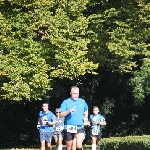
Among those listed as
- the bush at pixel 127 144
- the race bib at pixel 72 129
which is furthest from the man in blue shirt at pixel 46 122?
the race bib at pixel 72 129

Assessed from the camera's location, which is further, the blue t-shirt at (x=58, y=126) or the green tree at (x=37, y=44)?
the green tree at (x=37, y=44)

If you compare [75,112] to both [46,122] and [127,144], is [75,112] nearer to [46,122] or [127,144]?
[46,122]

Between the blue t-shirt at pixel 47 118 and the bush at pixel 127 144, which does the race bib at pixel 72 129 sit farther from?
the blue t-shirt at pixel 47 118

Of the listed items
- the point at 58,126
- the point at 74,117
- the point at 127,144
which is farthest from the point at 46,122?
the point at 74,117

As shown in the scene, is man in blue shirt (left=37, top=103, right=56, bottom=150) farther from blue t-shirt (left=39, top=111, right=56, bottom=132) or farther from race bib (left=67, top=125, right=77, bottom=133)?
race bib (left=67, top=125, right=77, bottom=133)

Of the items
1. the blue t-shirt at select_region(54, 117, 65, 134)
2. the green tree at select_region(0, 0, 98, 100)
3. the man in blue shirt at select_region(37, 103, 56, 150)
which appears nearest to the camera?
the man in blue shirt at select_region(37, 103, 56, 150)

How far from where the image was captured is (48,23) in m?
25.2

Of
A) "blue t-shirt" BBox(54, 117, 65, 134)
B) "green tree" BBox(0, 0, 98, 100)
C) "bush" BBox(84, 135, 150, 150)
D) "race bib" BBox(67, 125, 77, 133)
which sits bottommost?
"bush" BBox(84, 135, 150, 150)

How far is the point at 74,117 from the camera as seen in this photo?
14.7m

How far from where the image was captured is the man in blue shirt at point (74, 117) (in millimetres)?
14562

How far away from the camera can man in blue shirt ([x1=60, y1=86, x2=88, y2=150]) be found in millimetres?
14562

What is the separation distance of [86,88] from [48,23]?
34.2 ft

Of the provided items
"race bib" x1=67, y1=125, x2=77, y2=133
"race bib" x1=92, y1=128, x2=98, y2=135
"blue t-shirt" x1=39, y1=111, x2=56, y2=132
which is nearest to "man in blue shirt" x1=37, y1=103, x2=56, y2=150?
"blue t-shirt" x1=39, y1=111, x2=56, y2=132

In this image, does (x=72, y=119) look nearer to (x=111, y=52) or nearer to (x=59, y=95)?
(x=111, y=52)
